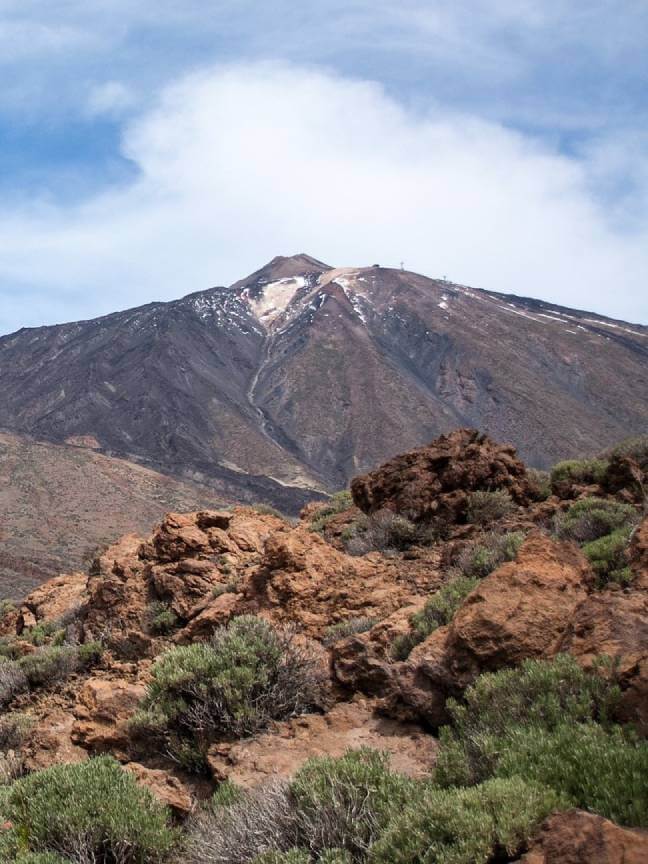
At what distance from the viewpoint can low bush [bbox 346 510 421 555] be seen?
8.40 metres

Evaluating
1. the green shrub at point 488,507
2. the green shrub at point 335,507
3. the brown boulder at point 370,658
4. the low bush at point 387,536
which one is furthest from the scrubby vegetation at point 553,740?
the green shrub at point 335,507

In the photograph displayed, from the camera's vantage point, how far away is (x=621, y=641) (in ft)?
Answer: 11.6

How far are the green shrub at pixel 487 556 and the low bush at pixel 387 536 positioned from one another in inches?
57.8

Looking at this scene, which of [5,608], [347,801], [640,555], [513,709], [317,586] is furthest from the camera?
[5,608]

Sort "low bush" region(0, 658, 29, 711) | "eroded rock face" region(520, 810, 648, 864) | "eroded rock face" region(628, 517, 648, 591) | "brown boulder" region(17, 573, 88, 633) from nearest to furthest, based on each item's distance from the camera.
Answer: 1. "eroded rock face" region(520, 810, 648, 864)
2. "eroded rock face" region(628, 517, 648, 591)
3. "low bush" region(0, 658, 29, 711)
4. "brown boulder" region(17, 573, 88, 633)

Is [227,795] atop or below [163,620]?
atop

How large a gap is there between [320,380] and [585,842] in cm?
9366

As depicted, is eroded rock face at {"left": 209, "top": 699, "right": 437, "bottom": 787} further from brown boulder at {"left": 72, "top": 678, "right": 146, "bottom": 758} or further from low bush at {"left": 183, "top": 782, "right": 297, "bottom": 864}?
brown boulder at {"left": 72, "top": 678, "right": 146, "bottom": 758}

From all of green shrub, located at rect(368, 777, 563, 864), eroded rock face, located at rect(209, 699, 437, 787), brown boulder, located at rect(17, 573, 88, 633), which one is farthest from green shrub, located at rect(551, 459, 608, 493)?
green shrub, located at rect(368, 777, 563, 864)

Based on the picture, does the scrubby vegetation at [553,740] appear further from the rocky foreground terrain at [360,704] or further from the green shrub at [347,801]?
the green shrub at [347,801]

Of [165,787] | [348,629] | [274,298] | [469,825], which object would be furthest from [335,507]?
[274,298]

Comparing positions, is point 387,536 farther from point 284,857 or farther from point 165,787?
point 284,857

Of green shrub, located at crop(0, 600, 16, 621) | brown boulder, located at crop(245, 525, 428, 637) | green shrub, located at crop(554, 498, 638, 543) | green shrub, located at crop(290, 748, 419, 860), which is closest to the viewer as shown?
green shrub, located at crop(290, 748, 419, 860)

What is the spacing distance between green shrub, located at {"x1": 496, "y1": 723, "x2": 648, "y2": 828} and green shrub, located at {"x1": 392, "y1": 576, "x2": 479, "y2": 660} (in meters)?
1.85
